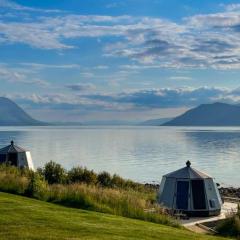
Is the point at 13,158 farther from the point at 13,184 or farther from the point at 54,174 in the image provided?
the point at 13,184

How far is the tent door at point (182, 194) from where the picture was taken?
2555 cm

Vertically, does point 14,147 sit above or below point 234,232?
above

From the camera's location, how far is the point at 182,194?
25.7 metres

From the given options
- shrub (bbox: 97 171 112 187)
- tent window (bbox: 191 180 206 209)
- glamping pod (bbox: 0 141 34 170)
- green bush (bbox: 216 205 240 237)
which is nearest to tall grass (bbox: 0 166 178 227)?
green bush (bbox: 216 205 240 237)

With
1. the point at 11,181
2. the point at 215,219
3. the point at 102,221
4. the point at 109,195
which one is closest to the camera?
the point at 102,221

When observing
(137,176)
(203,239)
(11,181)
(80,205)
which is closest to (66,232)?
(203,239)

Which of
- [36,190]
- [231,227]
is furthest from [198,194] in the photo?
[36,190]

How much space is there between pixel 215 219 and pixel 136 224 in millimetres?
10335

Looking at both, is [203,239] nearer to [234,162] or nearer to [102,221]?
[102,221]

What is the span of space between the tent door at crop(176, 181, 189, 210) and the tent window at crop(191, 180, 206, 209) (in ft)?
1.20

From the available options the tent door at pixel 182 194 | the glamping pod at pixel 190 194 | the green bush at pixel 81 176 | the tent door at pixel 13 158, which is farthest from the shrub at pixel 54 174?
the tent door at pixel 182 194

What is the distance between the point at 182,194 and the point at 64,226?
13990 millimetres

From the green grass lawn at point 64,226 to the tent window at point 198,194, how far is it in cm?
1114

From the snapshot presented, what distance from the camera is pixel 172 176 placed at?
26391 mm
